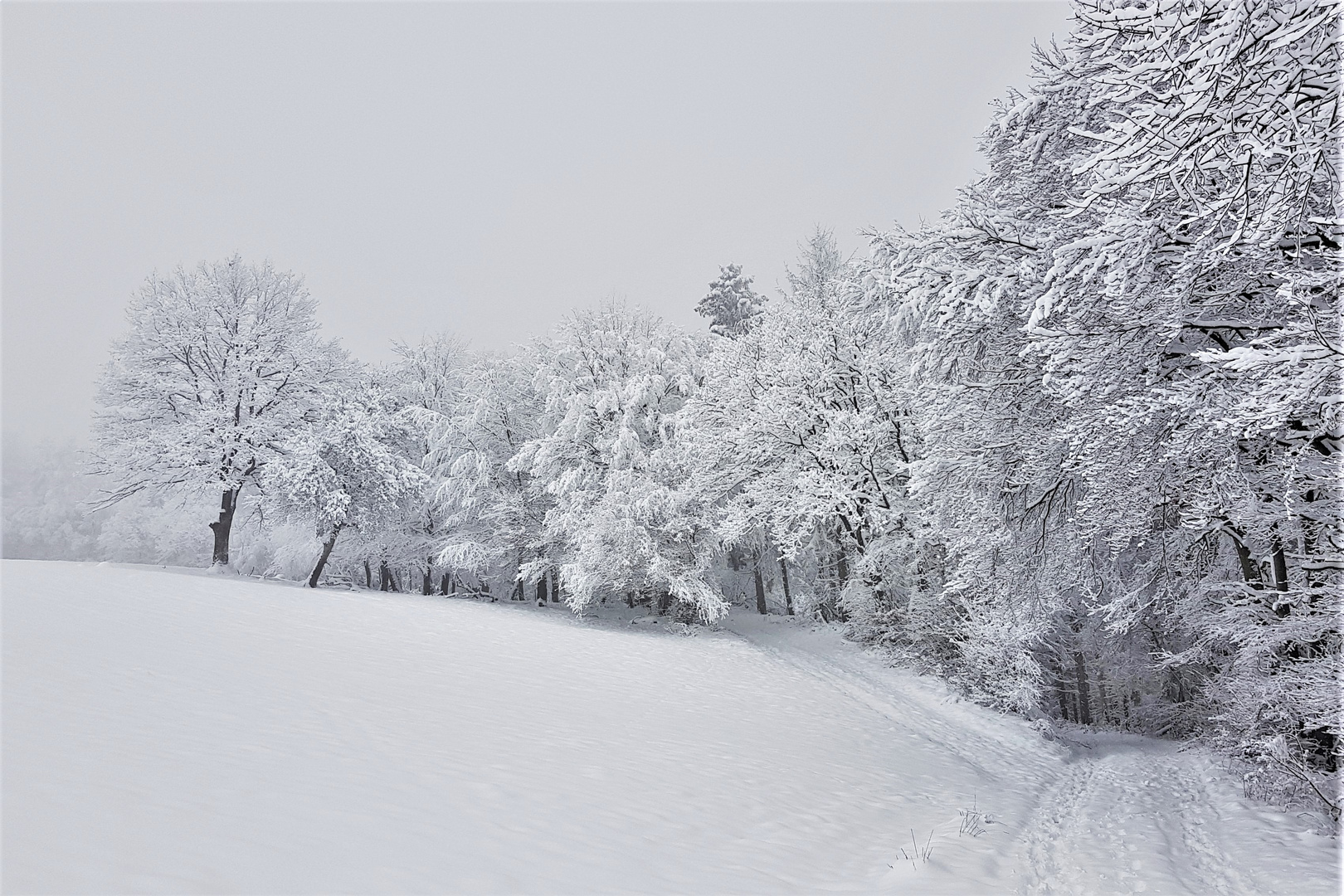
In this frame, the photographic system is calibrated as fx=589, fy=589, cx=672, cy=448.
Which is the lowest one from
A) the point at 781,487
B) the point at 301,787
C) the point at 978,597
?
the point at 301,787

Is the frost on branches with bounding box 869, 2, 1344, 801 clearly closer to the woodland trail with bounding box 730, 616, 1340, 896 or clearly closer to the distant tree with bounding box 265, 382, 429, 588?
the woodland trail with bounding box 730, 616, 1340, 896

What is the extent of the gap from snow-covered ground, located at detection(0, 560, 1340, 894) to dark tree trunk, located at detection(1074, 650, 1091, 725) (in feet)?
26.9

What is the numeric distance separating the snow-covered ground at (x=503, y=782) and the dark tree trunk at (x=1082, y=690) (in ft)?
26.9

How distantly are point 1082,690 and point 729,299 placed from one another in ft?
86.8

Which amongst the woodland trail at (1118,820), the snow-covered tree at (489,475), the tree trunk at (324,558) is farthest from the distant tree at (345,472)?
the woodland trail at (1118,820)

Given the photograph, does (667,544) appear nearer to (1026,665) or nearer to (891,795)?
(1026,665)

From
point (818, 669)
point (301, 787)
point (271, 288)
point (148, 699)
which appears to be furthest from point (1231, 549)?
point (271, 288)

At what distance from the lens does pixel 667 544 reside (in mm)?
19859

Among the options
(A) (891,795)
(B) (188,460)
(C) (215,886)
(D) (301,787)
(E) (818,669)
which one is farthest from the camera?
(B) (188,460)

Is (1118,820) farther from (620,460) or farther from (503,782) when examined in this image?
(620,460)

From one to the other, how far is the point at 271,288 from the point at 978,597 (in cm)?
2538

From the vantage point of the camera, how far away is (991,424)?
869 cm

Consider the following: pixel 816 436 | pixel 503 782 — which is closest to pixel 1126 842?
pixel 503 782

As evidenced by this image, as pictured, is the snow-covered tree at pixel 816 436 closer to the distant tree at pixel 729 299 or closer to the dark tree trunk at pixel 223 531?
the distant tree at pixel 729 299
